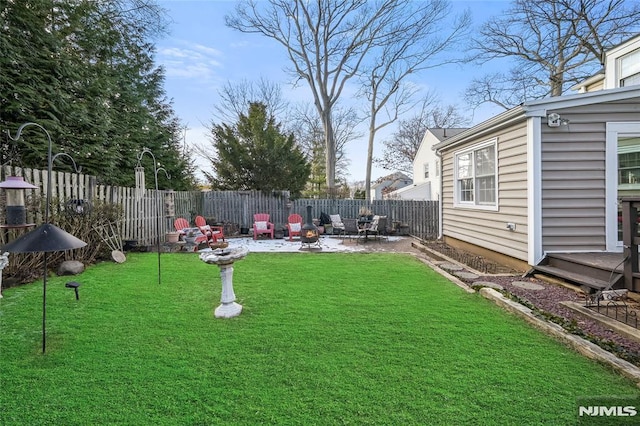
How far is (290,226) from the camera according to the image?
424 inches

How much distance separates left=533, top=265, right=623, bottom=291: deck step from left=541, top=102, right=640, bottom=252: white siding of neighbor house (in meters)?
0.38

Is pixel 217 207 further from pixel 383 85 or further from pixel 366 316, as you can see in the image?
pixel 383 85

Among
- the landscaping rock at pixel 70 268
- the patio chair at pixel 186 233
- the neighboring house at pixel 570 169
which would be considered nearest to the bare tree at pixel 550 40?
the neighboring house at pixel 570 169

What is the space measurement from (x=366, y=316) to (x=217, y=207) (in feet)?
34.3

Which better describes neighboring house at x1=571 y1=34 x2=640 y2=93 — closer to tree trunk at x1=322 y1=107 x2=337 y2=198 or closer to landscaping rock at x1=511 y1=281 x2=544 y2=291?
landscaping rock at x1=511 y1=281 x2=544 y2=291

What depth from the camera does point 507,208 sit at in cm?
578

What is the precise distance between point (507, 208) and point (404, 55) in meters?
14.9

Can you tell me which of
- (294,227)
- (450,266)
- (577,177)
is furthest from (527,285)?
(294,227)

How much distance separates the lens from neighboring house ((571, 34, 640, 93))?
25.3 ft

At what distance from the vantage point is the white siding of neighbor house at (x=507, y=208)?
531 cm

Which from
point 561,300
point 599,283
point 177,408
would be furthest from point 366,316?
point 599,283

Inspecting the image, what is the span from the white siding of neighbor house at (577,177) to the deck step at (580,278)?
382 millimetres

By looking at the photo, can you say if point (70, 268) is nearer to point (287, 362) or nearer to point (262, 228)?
point (287, 362)

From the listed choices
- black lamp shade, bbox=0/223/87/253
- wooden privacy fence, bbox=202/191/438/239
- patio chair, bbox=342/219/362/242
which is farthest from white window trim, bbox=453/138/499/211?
black lamp shade, bbox=0/223/87/253
